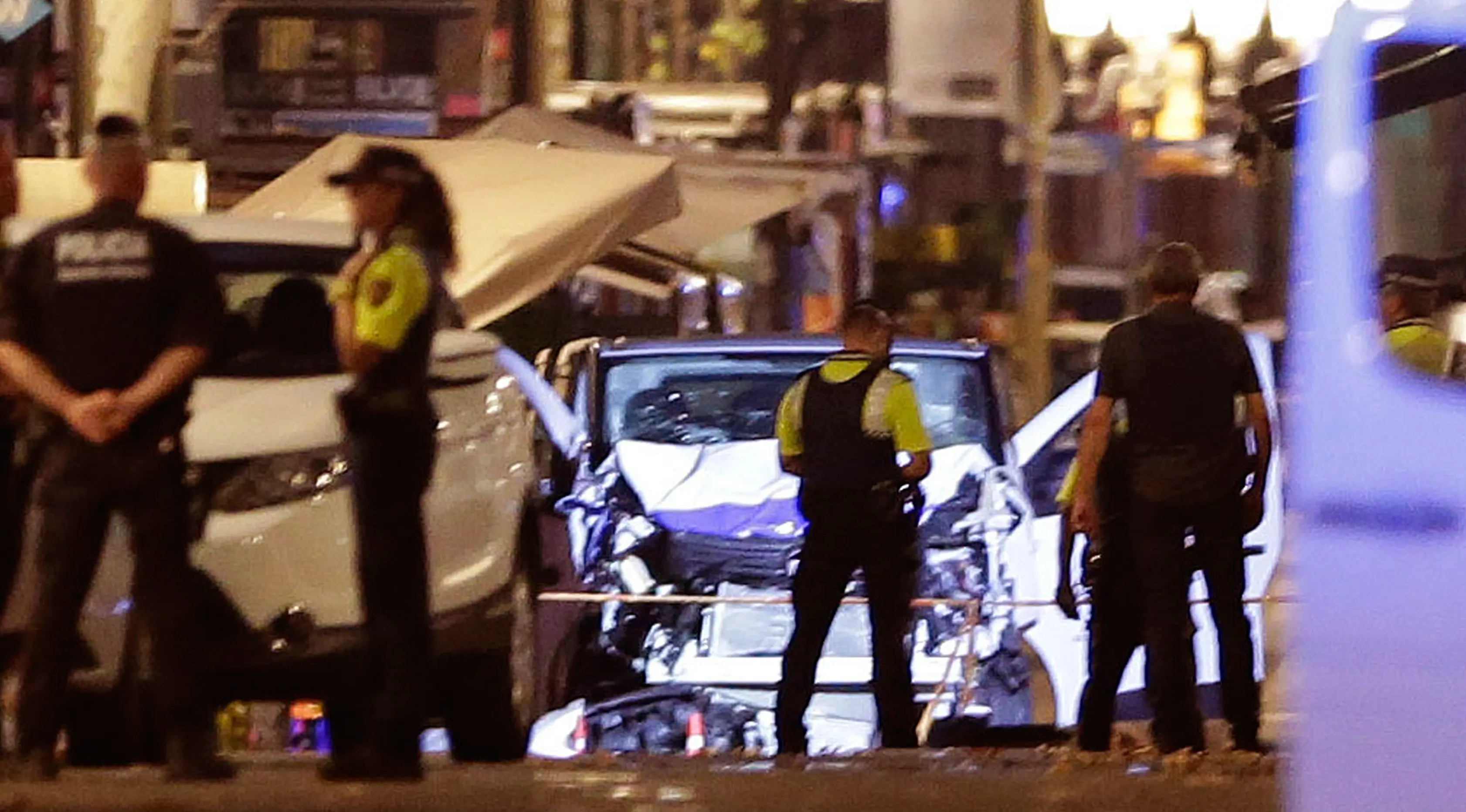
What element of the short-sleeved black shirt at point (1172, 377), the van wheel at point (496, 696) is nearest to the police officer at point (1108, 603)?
the short-sleeved black shirt at point (1172, 377)

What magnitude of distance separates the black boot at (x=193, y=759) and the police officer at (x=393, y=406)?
0.46 m

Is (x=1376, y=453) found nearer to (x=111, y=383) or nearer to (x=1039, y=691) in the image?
(x=111, y=383)

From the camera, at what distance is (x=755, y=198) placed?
59.7 ft

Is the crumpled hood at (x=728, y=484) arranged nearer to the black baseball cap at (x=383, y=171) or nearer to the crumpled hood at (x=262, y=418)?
the crumpled hood at (x=262, y=418)

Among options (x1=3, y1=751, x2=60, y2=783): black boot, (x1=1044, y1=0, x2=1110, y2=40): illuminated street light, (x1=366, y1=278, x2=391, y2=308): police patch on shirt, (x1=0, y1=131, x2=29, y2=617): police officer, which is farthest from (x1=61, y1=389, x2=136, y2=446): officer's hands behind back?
(x1=1044, y1=0, x2=1110, y2=40): illuminated street light

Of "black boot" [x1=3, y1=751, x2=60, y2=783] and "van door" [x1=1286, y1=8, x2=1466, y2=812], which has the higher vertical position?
"van door" [x1=1286, y1=8, x2=1466, y2=812]

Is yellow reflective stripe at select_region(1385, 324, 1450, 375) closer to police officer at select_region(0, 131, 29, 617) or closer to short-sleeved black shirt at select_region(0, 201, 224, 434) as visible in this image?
short-sleeved black shirt at select_region(0, 201, 224, 434)

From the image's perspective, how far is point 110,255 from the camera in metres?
8.14

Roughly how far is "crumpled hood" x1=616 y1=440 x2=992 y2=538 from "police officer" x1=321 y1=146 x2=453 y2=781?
10.7 feet

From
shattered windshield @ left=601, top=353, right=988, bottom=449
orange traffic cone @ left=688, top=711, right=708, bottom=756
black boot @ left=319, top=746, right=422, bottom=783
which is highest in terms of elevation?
shattered windshield @ left=601, top=353, right=988, bottom=449

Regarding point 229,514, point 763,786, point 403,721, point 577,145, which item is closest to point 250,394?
point 229,514

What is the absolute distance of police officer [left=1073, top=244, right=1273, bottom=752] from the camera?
33.1 ft

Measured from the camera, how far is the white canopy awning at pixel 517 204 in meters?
13.6

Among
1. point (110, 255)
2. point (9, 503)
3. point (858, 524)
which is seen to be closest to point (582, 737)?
point (858, 524)
